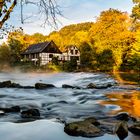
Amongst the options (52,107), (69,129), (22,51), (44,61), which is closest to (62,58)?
(44,61)

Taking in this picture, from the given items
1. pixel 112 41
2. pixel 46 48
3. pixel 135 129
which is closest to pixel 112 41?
pixel 112 41

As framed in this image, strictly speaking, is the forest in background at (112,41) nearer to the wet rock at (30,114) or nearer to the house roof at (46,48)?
the house roof at (46,48)

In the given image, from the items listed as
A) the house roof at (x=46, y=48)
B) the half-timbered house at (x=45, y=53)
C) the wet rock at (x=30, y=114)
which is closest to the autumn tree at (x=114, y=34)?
the half-timbered house at (x=45, y=53)

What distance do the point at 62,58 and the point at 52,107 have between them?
2797 inches

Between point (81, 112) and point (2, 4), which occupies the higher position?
point (2, 4)

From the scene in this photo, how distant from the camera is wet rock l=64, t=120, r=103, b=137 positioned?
929cm

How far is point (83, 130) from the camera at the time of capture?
370 inches

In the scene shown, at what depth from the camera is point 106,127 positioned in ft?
34.1

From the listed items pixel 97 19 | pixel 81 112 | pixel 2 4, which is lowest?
pixel 81 112

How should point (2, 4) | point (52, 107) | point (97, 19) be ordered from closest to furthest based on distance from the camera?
point (2, 4)
point (52, 107)
point (97, 19)

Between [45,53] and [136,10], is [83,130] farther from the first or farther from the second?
[45,53]

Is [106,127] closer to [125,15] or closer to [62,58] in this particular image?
[125,15]

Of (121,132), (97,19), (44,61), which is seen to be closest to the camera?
(121,132)

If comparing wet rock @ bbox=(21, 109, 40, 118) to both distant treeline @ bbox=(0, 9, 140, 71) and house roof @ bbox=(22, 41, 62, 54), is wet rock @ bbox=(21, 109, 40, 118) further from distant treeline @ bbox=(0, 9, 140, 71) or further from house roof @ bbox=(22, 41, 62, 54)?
house roof @ bbox=(22, 41, 62, 54)
